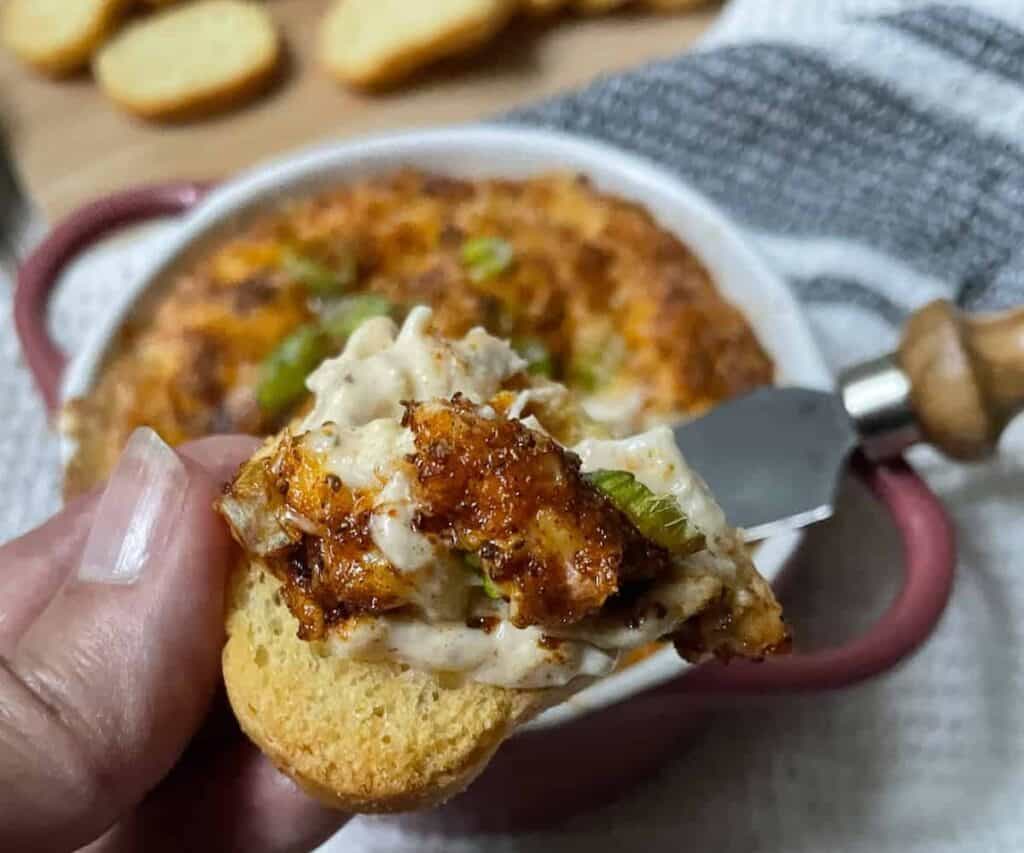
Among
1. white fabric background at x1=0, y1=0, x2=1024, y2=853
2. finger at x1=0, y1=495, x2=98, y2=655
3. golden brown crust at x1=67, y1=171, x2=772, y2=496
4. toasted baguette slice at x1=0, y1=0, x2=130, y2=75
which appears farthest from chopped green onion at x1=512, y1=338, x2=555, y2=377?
toasted baguette slice at x1=0, y1=0, x2=130, y2=75

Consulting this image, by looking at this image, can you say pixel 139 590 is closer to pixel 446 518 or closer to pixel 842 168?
pixel 446 518

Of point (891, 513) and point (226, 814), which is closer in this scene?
point (226, 814)

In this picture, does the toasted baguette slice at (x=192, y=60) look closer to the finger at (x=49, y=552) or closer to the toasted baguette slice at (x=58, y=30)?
the toasted baguette slice at (x=58, y=30)

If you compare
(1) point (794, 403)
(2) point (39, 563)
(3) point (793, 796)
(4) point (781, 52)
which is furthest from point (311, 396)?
(4) point (781, 52)

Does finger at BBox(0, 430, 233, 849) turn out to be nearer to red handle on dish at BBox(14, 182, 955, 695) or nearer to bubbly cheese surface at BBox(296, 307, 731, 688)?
bubbly cheese surface at BBox(296, 307, 731, 688)

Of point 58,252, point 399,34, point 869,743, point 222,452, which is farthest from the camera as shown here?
point 399,34

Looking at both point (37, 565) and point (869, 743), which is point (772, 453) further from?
point (37, 565)

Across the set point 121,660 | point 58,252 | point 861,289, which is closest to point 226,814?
point 121,660
